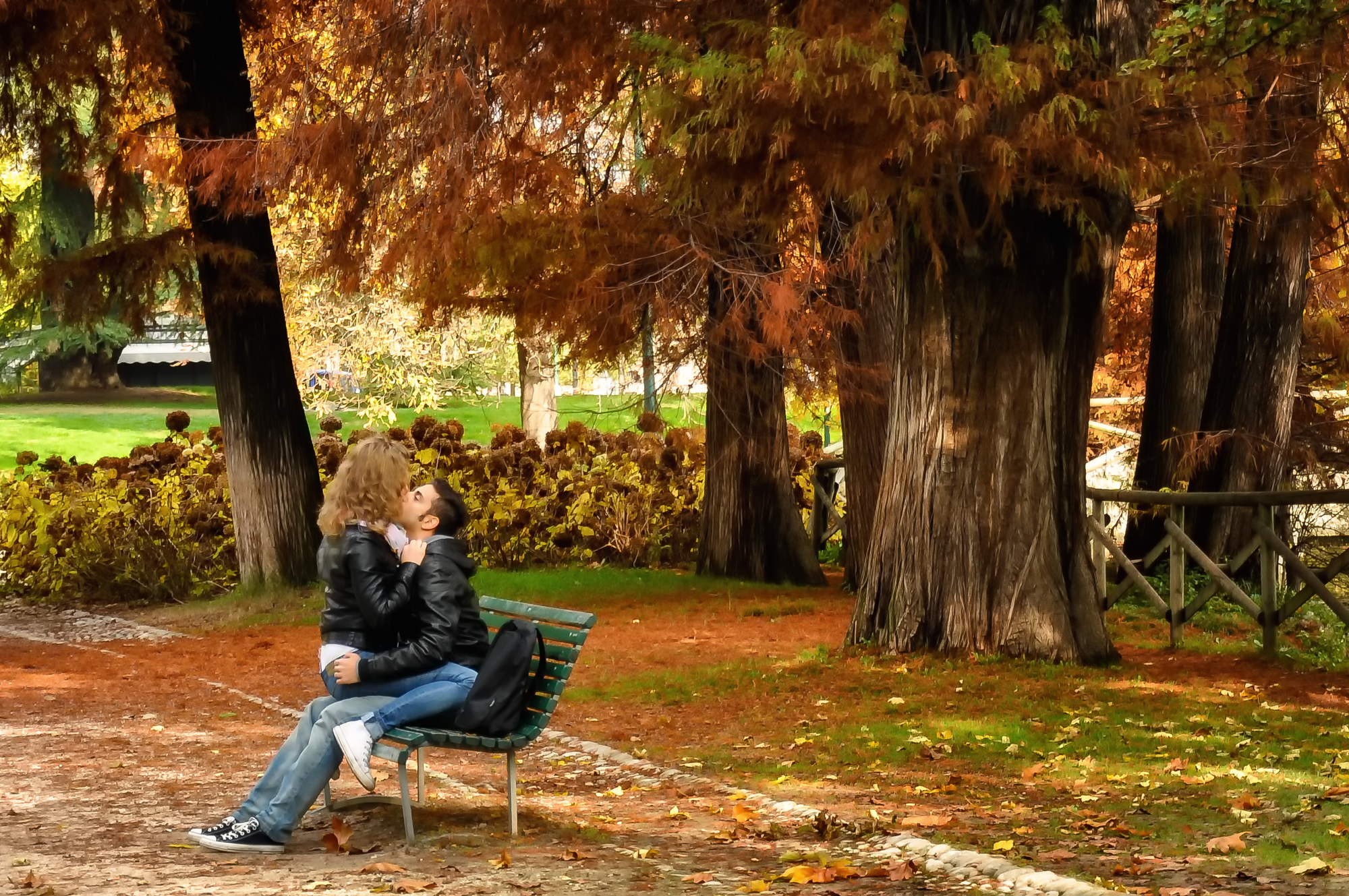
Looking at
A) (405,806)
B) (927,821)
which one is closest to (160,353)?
(405,806)

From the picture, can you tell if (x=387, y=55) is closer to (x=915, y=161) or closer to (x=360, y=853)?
(x=915, y=161)

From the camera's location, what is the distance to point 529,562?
669 inches

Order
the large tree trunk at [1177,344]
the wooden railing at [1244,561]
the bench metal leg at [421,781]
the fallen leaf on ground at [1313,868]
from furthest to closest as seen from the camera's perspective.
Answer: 1. the large tree trunk at [1177,344]
2. the wooden railing at [1244,561]
3. the bench metal leg at [421,781]
4. the fallen leaf on ground at [1313,868]

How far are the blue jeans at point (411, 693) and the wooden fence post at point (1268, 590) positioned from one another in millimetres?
6059

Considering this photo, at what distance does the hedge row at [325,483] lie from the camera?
16.0m

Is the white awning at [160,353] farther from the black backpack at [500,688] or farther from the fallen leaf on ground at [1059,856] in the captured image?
the fallen leaf on ground at [1059,856]

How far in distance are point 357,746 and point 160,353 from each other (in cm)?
4883

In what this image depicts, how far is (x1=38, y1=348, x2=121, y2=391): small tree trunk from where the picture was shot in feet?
147

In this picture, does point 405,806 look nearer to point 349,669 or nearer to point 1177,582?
point 349,669

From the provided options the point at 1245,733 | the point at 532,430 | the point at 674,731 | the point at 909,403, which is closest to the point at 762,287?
the point at 909,403

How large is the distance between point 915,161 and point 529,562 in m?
9.48

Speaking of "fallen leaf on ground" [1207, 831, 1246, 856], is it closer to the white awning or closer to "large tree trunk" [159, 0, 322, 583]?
"large tree trunk" [159, 0, 322, 583]

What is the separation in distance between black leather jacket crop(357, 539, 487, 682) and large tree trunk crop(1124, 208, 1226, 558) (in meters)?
10.2

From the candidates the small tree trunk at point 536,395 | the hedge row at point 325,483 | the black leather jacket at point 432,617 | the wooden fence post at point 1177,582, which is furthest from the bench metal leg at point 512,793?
the small tree trunk at point 536,395
